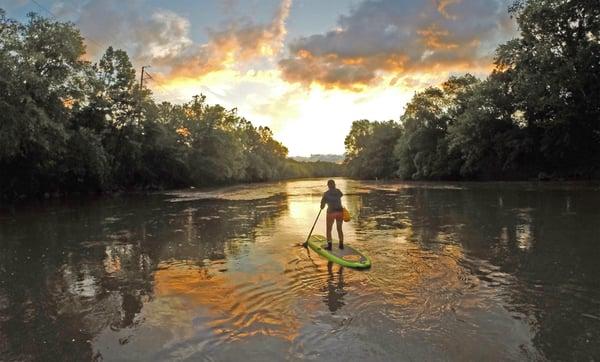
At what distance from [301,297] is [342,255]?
331 centimetres

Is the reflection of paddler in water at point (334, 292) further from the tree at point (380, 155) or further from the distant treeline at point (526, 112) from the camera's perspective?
the tree at point (380, 155)

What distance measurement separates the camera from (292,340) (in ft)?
20.8

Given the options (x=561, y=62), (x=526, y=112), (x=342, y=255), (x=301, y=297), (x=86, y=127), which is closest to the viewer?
(x=301, y=297)

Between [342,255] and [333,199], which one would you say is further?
[333,199]

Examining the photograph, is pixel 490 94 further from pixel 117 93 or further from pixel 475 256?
pixel 475 256

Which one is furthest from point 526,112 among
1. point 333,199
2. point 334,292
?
point 334,292

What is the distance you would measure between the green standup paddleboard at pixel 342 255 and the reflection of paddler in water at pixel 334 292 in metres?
0.36

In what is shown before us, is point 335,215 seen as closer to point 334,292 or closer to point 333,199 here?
point 333,199

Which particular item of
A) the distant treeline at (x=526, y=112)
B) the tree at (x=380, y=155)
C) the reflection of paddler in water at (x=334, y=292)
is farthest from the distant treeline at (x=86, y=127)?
the tree at (x=380, y=155)

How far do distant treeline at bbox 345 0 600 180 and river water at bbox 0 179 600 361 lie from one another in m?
28.7

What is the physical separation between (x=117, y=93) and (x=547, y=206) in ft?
144

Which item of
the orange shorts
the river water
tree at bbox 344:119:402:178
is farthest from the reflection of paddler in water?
tree at bbox 344:119:402:178

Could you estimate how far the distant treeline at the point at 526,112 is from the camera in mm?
39312

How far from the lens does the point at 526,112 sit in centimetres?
5131
